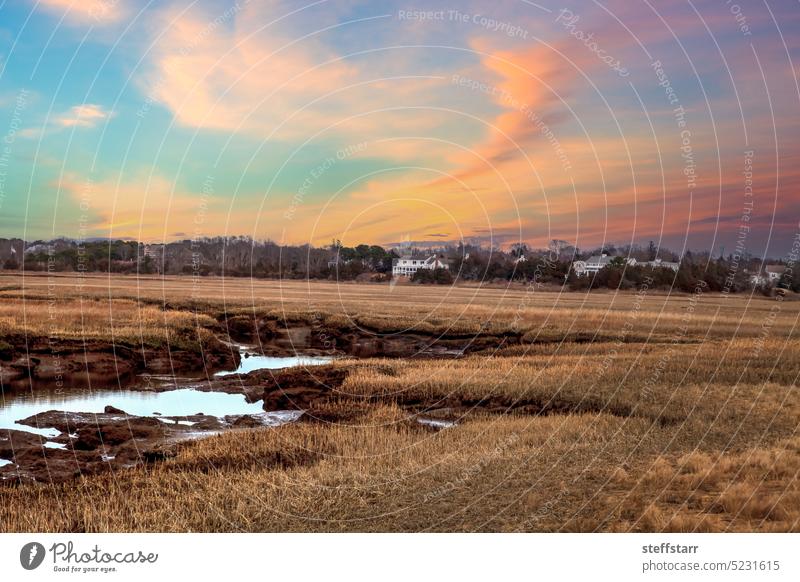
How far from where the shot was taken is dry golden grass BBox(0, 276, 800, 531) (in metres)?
11.1

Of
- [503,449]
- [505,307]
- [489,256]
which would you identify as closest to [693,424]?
[503,449]

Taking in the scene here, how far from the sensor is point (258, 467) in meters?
13.6

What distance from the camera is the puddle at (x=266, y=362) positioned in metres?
26.8

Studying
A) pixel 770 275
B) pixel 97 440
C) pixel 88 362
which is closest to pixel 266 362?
pixel 88 362

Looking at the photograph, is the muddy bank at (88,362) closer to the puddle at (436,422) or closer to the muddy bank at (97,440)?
the muddy bank at (97,440)

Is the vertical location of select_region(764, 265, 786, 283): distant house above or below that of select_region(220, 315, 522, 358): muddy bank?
above

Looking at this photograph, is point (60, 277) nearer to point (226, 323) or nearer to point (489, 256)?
point (226, 323)

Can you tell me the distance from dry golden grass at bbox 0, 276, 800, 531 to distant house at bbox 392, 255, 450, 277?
6.24 metres

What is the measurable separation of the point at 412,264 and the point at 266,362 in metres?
9.06

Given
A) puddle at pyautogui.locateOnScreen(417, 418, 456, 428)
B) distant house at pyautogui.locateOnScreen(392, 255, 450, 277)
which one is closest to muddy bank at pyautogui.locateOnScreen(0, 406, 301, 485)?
puddle at pyautogui.locateOnScreen(417, 418, 456, 428)

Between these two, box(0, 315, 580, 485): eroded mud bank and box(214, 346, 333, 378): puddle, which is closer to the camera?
box(0, 315, 580, 485): eroded mud bank

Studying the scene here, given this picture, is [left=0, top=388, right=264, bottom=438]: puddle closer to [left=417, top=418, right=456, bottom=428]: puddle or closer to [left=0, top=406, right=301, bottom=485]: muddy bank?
[left=0, top=406, right=301, bottom=485]: muddy bank

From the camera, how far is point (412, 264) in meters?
32.6

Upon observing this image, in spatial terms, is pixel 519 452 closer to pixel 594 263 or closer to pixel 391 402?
pixel 391 402
